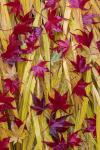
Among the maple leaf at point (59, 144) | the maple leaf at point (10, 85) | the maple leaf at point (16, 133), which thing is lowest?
the maple leaf at point (59, 144)

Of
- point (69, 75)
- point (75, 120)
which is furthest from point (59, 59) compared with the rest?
point (75, 120)

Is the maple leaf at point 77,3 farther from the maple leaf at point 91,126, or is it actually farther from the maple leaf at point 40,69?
the maple leaf at point 91,126

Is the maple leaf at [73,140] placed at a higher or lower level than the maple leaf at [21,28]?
lower

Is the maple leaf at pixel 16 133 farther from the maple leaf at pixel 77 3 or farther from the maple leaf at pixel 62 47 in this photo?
the maple leaf at pixel 77 3

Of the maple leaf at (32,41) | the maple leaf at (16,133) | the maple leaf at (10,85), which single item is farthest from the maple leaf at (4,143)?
the maple leaf at (32,41)

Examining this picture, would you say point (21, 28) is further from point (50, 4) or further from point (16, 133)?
point (16, 133)

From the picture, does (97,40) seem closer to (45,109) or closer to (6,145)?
(45,109)

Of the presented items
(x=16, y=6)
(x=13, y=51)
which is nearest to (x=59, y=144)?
(x=13, y=51)
